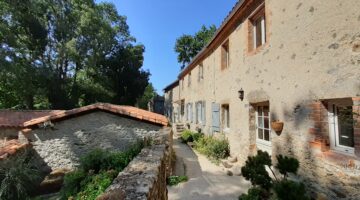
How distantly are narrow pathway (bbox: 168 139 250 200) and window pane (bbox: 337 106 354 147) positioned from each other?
2596 mm

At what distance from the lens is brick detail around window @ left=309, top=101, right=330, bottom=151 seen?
448 cm

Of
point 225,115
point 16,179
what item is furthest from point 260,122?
point 16,179

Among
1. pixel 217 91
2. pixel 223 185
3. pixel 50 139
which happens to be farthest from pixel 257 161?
pixel 50 139

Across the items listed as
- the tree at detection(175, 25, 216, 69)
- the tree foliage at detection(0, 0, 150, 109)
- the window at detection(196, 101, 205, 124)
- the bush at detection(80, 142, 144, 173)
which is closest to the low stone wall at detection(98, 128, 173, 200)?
the bush at detection(80, 142, 144, 173)

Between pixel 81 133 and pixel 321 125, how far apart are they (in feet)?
27.7

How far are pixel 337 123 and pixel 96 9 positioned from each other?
25.8 metres

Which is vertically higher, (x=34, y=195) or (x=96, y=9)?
(x=96, y=9)

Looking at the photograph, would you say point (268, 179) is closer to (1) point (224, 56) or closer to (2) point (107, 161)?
(2) point (107, 161)

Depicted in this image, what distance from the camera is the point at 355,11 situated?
147 inches

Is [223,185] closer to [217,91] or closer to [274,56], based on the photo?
[274,56]

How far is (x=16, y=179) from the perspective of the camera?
7.73m

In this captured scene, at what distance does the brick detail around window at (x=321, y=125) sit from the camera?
4480mm

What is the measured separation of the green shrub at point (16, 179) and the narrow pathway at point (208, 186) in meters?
4.82

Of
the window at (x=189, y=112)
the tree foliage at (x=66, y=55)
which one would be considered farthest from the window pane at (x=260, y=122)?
the tree foliage at (x=66, y=55)
